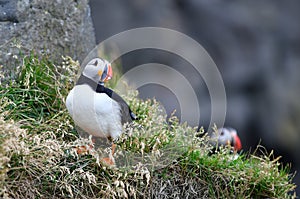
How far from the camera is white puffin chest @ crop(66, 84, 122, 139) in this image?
301cm

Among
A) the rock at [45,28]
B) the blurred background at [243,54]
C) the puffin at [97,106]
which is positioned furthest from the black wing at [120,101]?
the blurred background at [243,54]

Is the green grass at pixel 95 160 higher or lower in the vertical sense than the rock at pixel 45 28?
lower

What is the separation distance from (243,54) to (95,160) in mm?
4860

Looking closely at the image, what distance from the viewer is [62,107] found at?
366 centimetres

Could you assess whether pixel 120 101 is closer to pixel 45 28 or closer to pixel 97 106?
pixel 97 106

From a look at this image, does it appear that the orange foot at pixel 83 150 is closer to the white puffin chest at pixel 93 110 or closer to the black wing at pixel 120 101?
the white puffin chest at pixel 93 110

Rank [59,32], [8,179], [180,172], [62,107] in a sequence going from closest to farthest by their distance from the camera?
[8,179] → [180,172] → [62,107] → [59,32]

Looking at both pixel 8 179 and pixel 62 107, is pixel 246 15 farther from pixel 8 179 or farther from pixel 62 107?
pixel 8 179

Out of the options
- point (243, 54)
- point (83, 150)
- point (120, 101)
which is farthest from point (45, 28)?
point (243, 54)

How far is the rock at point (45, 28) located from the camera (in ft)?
12.4

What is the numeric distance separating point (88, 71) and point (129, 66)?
13.7 ft

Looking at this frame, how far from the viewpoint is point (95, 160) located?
3.16m

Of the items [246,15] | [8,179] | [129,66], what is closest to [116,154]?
[8,179]

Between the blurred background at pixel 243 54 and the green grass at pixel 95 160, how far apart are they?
11.1 ft
